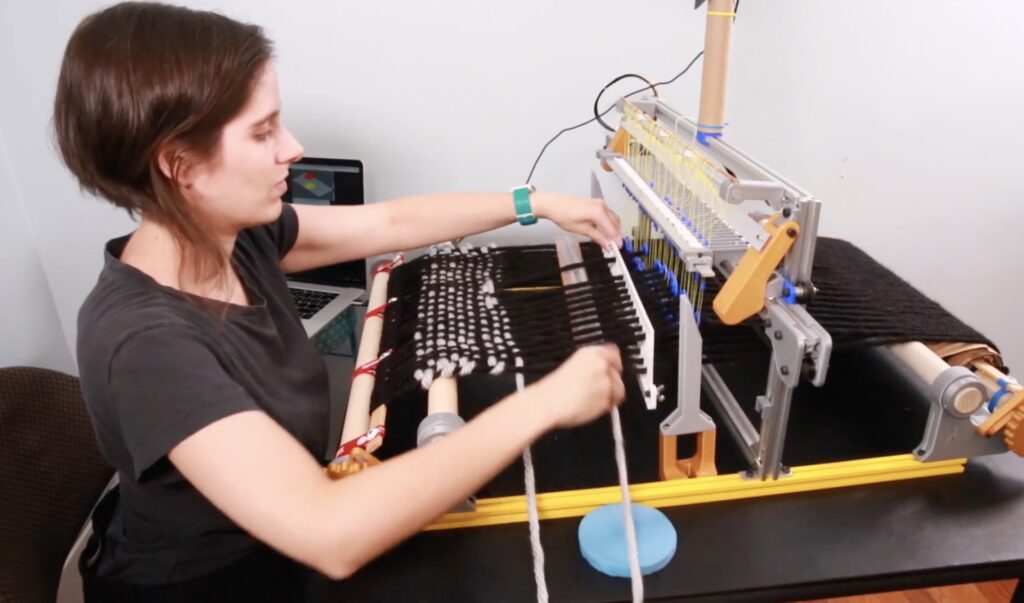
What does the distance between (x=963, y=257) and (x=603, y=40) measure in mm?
1073

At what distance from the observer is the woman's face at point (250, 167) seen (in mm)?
769

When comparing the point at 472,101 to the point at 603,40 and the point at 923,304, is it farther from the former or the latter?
the point at 923,304

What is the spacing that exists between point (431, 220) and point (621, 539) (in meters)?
0.67

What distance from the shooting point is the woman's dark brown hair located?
70 centimetres

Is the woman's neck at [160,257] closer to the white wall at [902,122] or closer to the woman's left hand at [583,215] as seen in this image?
the woman's left hand at [583,215]

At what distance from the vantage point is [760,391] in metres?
1.20

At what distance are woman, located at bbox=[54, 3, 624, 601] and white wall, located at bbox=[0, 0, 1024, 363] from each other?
2.51 feet

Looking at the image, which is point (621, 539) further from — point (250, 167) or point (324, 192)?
point (324, 192)

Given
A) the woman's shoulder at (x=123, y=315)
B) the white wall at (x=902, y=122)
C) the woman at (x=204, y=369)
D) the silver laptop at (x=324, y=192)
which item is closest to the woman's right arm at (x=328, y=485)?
the woman at (x=204, y=369)

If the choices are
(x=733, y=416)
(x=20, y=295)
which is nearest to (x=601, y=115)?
(x=733, y=416)

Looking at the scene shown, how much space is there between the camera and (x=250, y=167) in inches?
31.2

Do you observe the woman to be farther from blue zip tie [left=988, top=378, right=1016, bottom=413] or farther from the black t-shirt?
blue zip tie [left=988, top=378, right=1016, bottom=413]

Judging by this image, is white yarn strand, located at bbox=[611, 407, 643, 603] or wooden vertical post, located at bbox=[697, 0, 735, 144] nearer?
white yarn strand, located at bbox=[611, 407, 643, 603]

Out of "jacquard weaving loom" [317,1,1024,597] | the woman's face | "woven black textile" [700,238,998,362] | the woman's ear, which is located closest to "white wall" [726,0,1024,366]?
"jacquard weaving loom" [317,1,1024,597]
